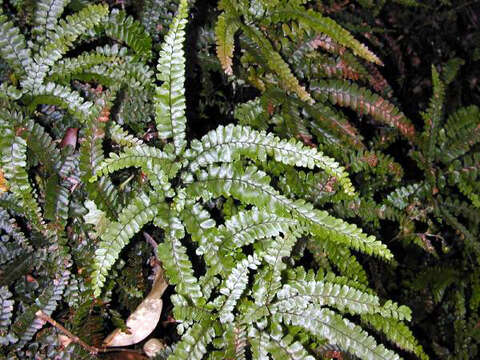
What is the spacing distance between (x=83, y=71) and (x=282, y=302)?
1.62 metres

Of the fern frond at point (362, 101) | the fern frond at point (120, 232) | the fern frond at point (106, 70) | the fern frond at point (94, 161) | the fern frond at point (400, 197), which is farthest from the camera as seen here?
the fern frond at point (400, 197)

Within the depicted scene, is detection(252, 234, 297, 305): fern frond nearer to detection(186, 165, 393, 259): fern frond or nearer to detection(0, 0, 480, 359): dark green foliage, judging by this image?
detection(0, 0, 480, 359): dark green foliage

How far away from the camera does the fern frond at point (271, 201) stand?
2.05m

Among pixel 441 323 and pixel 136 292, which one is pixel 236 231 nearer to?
pixel 136 292

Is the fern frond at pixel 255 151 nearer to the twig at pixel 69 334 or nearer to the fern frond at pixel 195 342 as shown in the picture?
the fern frond at pixel 195 342

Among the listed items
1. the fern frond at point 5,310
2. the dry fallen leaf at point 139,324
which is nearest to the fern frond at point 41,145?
the fern frond at point 5,310

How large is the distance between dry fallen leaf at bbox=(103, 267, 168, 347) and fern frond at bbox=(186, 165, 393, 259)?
0.67 m

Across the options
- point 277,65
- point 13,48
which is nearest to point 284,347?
point 277,65

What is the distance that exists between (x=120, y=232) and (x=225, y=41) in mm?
1207

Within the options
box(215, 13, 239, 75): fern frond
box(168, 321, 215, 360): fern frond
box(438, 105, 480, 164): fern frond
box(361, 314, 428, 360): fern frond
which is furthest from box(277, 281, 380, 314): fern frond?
box(438, 105, 480, 164): fern frond

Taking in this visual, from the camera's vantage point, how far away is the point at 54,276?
7.70ft

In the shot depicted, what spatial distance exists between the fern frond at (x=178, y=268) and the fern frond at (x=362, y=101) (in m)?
1.45

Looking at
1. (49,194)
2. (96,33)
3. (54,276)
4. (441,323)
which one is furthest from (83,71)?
(441,323)

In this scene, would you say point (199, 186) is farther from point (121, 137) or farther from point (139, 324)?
point (139, 324)
